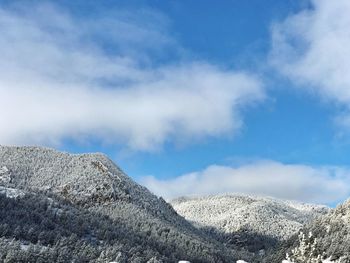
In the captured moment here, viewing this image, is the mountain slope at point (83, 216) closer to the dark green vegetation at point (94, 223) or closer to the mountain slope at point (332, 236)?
the dark green vegetation at point (94, 223)

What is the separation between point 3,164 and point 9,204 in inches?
3082

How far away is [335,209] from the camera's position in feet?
297

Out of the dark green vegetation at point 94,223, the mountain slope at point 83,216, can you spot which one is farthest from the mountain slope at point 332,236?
the mountain slope at point 83,216

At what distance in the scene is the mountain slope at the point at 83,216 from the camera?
289ft

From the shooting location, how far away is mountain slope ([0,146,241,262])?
88.1 metres

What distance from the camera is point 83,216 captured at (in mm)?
130250

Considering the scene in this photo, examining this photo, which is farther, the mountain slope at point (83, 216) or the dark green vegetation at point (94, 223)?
the mountain slope at point (83, 216)

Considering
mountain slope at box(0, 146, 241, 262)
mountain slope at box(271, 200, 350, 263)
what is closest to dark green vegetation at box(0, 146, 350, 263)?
mountain slope at box(271, 200, 350, 263)

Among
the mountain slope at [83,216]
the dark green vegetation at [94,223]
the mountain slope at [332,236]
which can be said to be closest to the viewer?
the mountain slope at [332,236]

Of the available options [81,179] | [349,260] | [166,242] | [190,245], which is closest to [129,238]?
[166,242]

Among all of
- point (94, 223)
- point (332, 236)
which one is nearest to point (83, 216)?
point (94, 223)

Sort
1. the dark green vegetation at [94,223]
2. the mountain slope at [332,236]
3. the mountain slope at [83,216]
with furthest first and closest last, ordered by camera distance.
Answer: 1. the mountain slope at [83,216]
2. the dark green vegetation at [94,223]
3. the mountain slope at [332,236]

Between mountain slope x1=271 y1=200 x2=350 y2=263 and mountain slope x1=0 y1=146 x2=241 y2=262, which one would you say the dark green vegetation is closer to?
mountain slope x1=271 y1=200 x2=350 y2=263

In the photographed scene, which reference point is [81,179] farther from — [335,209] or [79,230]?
[335,209]
